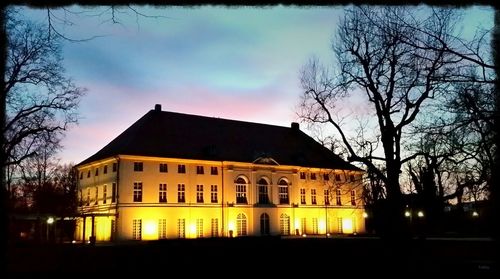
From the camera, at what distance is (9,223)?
2197mm

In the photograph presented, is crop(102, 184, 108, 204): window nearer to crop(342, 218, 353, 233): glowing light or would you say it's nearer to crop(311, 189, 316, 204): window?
crop(311, 189, 316, 204): window

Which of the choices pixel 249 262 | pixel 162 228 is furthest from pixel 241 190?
pixel 249 262

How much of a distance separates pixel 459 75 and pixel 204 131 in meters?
51.2

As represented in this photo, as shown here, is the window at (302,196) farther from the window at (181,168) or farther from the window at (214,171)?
the window at (181,168)

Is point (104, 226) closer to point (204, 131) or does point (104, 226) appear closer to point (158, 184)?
point (158, 184)

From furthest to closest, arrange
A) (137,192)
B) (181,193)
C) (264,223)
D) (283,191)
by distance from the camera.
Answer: (283,191)
(264,223)
(181,193)
(137,192)

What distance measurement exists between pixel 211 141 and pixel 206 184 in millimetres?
6182

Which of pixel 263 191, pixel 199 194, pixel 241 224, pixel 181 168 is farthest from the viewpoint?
pixel 263 191

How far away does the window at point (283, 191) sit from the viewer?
54438 mm

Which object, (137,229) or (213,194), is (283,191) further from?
(137,229)

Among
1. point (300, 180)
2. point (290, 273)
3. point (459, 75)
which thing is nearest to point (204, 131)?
point (300, 180)

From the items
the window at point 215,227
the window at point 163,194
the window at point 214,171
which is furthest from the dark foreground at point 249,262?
the window at point 214,171

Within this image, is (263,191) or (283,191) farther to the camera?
(283,191)

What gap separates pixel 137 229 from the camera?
142 feet
